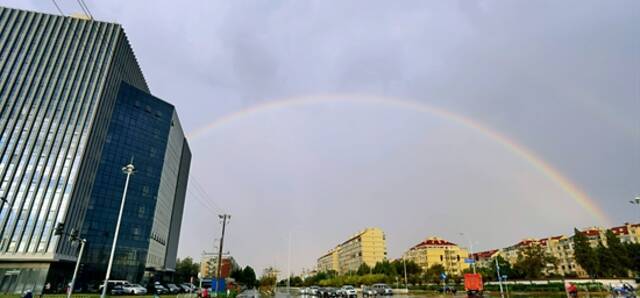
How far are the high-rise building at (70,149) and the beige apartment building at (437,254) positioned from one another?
92057 mm

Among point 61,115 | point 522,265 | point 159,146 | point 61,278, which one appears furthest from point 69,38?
point 522,265

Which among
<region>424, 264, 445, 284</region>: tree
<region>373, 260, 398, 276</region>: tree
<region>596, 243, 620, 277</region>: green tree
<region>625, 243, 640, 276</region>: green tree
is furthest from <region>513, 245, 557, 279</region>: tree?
<region>373, 260, 398, 276</region>: tree

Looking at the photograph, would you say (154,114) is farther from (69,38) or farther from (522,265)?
(522,265)

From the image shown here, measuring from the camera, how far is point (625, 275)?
5953 centimetres

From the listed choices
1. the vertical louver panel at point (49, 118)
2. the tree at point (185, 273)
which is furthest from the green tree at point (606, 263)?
the tree at point (185, 273)

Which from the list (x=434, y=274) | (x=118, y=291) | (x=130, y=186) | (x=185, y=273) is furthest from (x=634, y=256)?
(x=185, y=273)

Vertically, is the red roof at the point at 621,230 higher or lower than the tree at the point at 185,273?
higher

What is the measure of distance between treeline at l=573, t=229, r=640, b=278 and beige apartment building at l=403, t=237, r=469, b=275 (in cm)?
6256

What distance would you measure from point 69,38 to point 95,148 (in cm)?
2152

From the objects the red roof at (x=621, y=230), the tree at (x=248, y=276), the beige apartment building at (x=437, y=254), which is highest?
the red roof at (x=621, y=230)

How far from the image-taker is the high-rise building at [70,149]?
5316 centimetres

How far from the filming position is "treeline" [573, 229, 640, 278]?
59.2 metres

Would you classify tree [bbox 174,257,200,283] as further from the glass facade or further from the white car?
the white car

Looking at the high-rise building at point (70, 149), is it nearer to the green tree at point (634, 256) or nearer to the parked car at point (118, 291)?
the parked car at point (118, 291)
